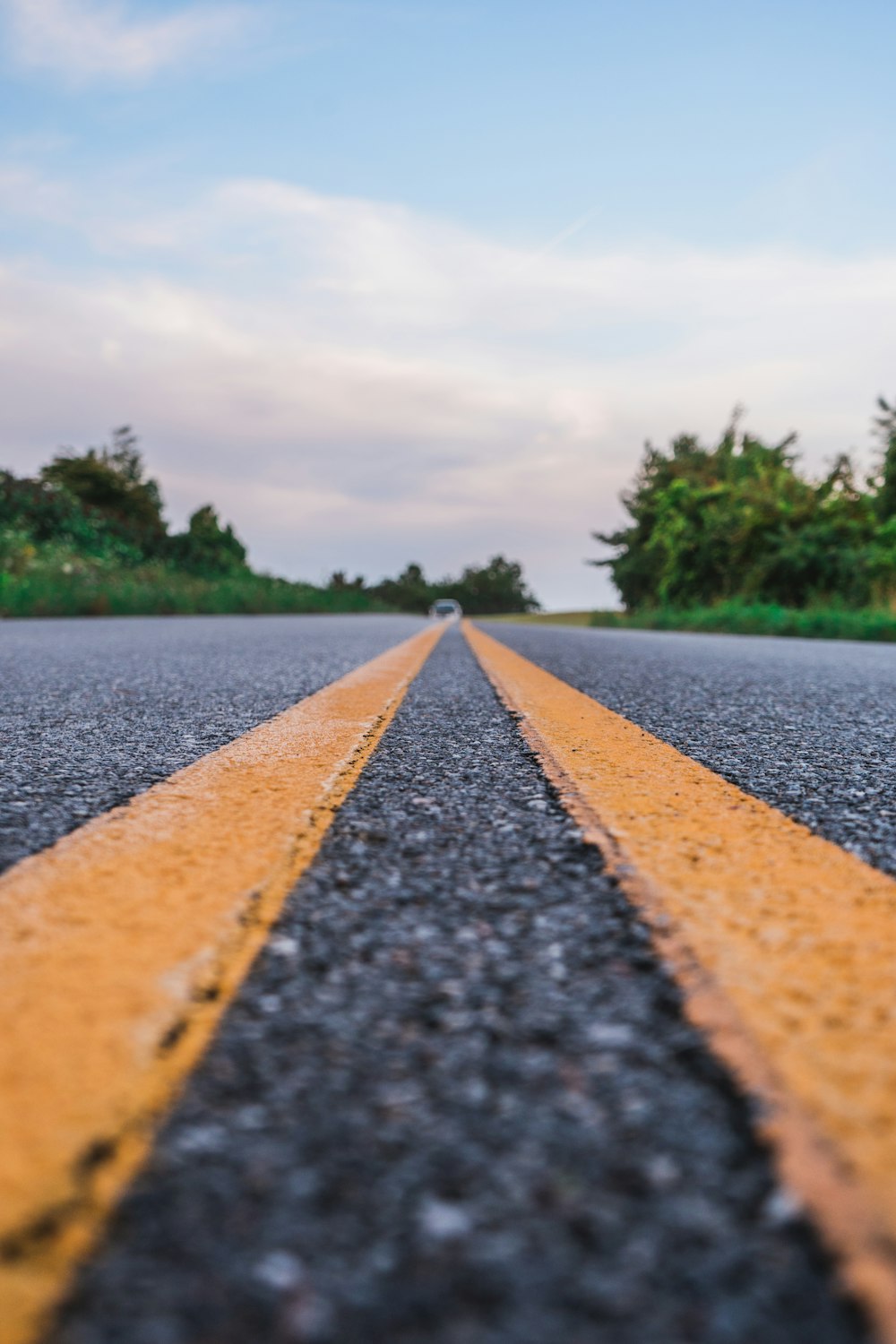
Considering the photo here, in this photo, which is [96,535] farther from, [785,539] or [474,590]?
[474,590]

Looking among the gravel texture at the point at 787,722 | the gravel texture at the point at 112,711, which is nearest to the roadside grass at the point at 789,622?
the gravel texture at the point at 787,722

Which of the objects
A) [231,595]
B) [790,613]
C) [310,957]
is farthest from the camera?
[231,595]

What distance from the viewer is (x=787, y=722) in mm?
3350

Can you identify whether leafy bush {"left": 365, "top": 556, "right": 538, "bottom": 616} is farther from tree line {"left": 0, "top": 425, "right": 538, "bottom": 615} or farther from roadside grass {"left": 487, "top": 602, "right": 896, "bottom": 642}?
roadside grass {"left": 487, "top": 602, "right": 896, "bottom": 642}

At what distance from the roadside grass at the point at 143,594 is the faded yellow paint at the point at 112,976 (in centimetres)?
1438

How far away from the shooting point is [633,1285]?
603 mm

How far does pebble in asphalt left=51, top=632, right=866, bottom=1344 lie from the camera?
58 cm

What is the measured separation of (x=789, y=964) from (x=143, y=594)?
18.0 meters

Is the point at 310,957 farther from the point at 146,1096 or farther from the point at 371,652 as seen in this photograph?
the point at 371,652

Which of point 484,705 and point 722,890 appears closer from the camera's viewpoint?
point 722,890

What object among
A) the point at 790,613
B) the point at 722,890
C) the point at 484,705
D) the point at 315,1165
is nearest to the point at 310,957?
the point at 315,1165

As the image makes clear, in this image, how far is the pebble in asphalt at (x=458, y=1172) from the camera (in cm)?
58

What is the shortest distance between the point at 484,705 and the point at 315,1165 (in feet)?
10.4

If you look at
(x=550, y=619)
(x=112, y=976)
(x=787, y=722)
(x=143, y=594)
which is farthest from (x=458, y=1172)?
(x=550, y=619)
